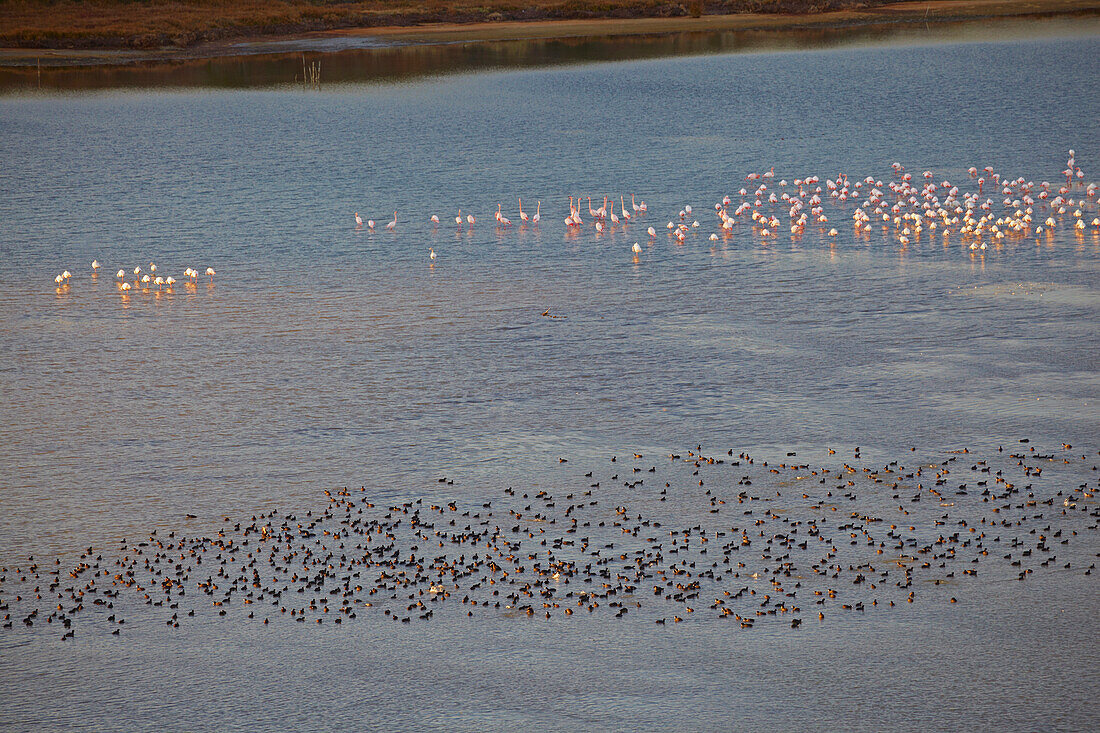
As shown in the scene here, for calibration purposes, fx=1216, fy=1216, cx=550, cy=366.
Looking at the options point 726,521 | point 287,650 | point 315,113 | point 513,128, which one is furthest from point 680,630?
point 315,113

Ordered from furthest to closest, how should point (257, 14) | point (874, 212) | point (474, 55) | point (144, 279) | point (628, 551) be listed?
point (257, 14) → point (474, 55) → point (874, 212) → point (144, 279) → point (628, 551)

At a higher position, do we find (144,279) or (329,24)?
(329,24)

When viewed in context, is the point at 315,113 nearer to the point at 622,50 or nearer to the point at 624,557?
the point at 622,50

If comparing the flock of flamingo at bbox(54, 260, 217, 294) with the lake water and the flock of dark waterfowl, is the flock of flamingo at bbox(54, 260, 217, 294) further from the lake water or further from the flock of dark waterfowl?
the flock of dark waterfowl

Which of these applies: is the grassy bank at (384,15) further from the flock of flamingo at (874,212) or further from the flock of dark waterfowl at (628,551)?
the flock of dark waterfowl at (628,551)

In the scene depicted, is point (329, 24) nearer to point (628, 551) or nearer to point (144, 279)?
point (144, 279)

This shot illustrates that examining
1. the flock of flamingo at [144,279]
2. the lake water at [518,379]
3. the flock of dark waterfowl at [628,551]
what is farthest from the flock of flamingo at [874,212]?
the flock of dark waterfowl at [628,551]

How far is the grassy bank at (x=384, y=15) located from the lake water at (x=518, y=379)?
3156 cm

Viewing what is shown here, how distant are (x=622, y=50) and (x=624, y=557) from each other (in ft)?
169

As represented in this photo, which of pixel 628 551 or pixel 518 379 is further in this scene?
pixel 518 379

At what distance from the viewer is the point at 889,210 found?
23984 millimetres

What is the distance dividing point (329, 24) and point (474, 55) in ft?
50.5

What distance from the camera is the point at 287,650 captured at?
30.7 ft

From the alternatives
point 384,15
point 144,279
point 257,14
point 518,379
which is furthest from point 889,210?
point 257,14
